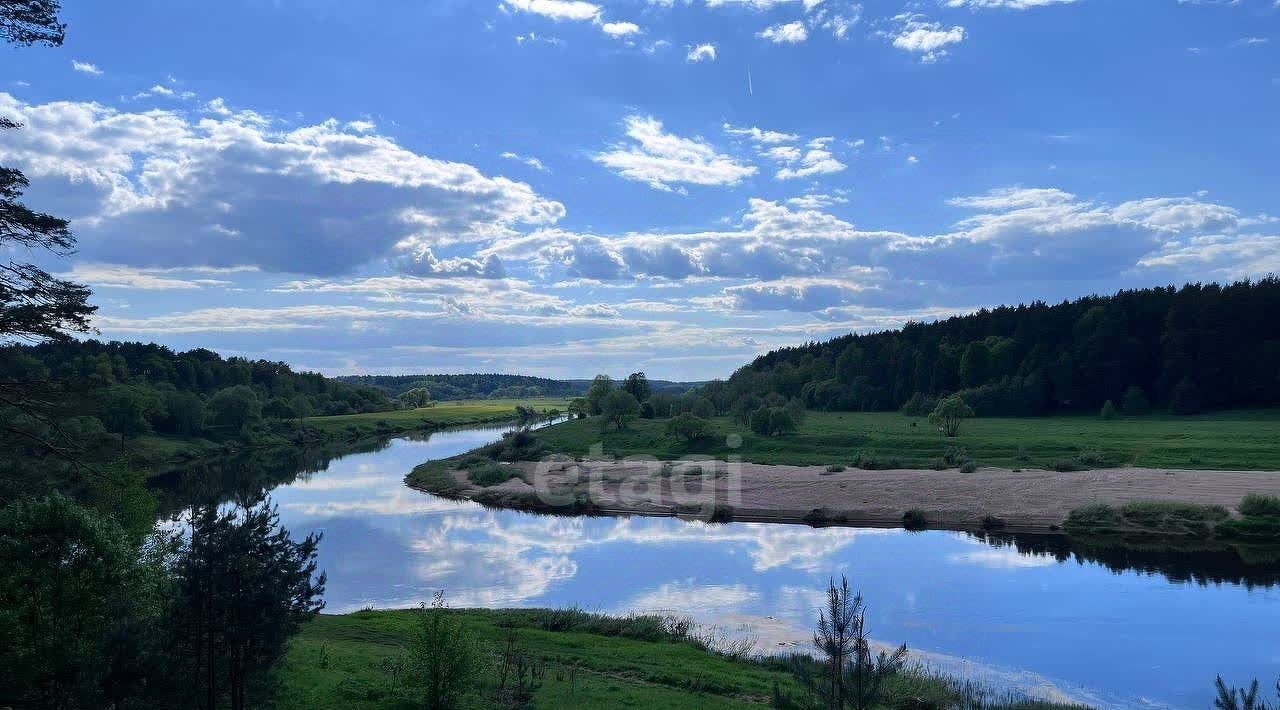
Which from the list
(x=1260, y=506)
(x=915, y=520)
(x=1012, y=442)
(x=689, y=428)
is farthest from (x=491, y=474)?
(x=1260, y=506)

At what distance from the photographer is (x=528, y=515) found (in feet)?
169

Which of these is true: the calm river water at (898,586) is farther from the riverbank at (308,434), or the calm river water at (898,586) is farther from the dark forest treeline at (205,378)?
the dark forest treeline at (205,378)

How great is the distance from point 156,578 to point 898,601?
76.4 feet

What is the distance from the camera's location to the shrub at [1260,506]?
3778 cm

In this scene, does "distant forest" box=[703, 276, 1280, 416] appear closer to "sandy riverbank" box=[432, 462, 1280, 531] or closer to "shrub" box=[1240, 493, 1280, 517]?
"sandy riverbank" box=[432, 462, 1280, 531]

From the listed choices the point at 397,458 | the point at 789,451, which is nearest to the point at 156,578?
the point at 789,451

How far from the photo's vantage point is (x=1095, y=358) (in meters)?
88.0

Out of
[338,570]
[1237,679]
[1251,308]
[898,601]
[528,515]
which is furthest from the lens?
[1251,308]

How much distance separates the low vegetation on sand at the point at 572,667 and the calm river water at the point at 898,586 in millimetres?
2886

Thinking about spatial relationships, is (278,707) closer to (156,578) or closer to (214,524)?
(156,578)

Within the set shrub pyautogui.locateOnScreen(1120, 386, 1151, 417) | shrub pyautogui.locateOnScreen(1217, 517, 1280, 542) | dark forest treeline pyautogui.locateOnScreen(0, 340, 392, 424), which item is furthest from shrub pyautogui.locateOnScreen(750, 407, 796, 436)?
dark forest treeline pyautogui.locateOnScreen(0, 340, 392, 424)

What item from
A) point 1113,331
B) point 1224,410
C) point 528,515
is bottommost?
point 528,515

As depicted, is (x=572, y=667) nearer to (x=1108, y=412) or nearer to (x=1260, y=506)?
(x=1260, y=506)

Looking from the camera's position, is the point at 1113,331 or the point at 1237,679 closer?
the point at 1237,679
